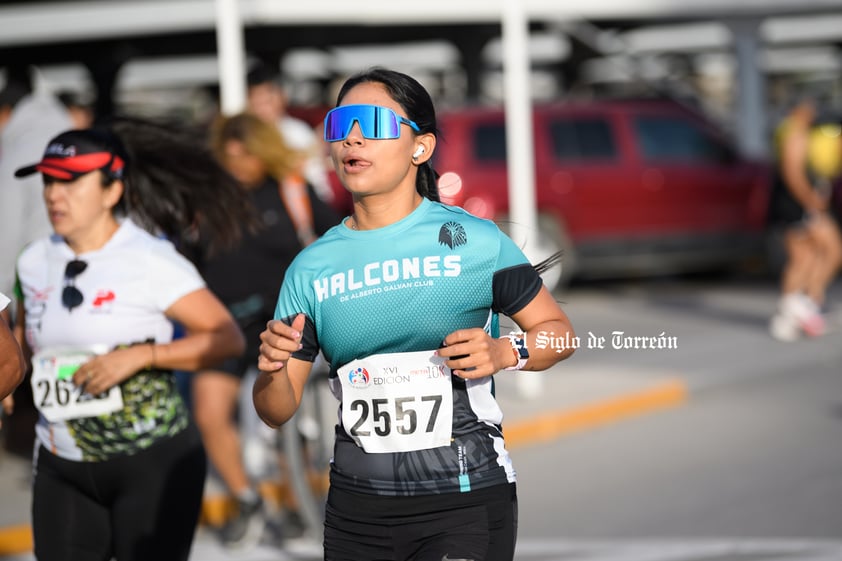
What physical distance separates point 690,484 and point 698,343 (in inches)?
206

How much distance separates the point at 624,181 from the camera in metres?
17.4

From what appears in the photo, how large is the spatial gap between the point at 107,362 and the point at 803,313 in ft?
32.3

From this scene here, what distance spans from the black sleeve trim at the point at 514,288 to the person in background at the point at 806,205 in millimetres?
10072

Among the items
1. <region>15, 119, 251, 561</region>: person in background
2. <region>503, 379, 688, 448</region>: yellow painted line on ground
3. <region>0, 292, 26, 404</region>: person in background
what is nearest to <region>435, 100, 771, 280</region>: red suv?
<region>503, 379, 688, 448</region>: yellow painted line on ground

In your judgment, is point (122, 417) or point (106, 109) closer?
point (122, 417)

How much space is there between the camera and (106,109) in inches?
1275

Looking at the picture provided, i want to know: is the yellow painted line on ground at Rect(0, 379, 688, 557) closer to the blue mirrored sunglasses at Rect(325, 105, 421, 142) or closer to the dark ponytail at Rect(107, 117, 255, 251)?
the dark ponytail at Rect(107, 117, 255, 251)

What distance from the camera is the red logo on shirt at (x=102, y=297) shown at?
433 centimetres

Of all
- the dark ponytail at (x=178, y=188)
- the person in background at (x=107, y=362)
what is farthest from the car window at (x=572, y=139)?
the person in background at (x=107, y=362)

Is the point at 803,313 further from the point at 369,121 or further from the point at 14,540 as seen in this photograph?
the point at 369,121

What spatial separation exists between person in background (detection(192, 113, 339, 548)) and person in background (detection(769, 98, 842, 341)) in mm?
7388

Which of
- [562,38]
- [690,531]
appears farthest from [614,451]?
[562,38]

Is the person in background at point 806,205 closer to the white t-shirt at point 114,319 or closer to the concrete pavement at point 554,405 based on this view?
the concrete pavement at point 554,405

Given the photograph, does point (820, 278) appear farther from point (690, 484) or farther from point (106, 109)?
point (106, 109)
